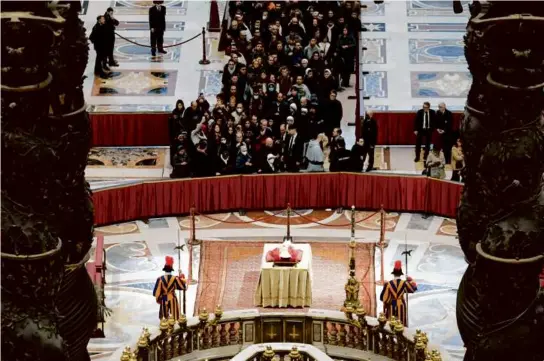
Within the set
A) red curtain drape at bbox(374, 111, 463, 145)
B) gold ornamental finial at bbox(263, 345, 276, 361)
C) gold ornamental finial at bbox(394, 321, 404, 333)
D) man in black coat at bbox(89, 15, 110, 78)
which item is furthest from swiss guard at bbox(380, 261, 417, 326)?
man in black coat at bbox(89, 15, 110, 78)

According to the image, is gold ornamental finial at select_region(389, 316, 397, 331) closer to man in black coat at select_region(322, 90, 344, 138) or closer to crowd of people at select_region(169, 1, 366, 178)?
crowd of people at select_region(169, 1, 366, 178)

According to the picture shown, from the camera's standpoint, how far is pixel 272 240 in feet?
102

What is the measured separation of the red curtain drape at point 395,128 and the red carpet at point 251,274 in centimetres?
466

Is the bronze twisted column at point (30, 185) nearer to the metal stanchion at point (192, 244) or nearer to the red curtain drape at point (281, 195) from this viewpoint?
the metal stanchion at point (192, 244)

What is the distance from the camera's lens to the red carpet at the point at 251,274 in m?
28.7

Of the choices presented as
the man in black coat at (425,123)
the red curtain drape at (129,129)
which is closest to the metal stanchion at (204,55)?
the red curtain drape at (129,129)

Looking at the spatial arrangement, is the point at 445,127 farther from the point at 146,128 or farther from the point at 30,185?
the point at 30,185

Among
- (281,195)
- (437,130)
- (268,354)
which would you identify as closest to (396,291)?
(268,354)

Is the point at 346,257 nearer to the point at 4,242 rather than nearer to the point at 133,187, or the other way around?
the point at 133,187

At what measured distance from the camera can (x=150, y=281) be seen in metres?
29.5

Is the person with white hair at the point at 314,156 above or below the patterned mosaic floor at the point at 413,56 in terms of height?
below

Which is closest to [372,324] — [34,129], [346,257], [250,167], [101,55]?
[346,257]

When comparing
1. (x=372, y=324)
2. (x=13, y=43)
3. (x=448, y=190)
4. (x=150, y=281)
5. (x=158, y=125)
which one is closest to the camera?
(x=13, y=43)

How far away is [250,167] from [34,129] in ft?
53.0
